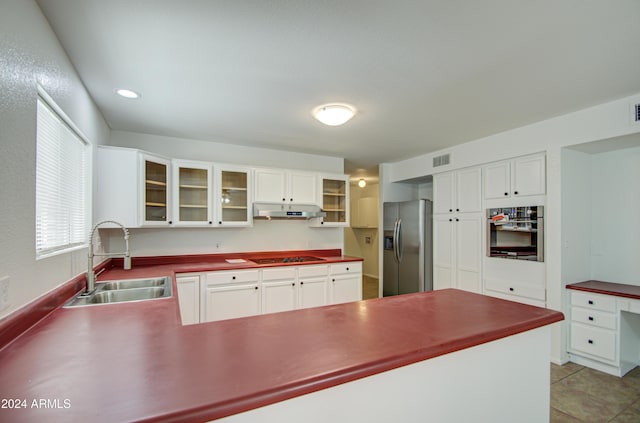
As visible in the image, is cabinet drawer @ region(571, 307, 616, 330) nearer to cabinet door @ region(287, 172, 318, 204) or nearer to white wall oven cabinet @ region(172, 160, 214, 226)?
cabinet door @ region(287, 172, 318, 204)

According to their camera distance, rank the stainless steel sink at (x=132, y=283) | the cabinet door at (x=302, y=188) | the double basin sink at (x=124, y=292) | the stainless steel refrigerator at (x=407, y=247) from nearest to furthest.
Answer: the double basin sink at (x=124, y=292)
the stainless steel sink at (x=132, y=283)
the cabinet door at (x=302, y=188)
the stainless steel refrigerator at (x=407, y=247)

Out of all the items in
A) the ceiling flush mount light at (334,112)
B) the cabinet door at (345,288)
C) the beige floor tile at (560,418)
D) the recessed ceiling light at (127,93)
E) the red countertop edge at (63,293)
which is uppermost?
the recessed ceiling light at (127,93)

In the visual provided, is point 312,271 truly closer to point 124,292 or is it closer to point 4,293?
point 124,292

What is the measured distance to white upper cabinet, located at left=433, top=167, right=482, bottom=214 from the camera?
151 inches

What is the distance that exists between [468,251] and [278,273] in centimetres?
246

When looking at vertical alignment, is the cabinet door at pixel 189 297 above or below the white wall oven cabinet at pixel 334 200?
below

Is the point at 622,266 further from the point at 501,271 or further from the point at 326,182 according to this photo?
the point at 326,182

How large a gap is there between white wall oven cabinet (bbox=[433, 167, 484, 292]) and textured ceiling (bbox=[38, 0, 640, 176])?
3.45ft

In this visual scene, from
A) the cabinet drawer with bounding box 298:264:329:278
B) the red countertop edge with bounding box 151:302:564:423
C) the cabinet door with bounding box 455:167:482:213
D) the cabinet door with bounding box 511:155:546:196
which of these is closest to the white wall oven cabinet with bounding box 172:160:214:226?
the cabinet drawer with bounding box 298:264:329:278

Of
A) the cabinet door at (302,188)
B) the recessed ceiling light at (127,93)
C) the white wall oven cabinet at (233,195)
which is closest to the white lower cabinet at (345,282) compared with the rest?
the cabinet door at (302,188)

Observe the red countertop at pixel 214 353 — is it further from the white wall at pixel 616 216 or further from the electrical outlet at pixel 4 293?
the white wall at pixel 616 216

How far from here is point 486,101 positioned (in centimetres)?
263

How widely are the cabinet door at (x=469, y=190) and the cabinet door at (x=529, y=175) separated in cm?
44

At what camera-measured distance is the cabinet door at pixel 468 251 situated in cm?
381
